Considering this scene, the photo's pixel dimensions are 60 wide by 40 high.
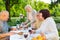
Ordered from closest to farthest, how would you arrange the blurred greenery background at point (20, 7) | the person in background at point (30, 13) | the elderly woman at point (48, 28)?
the elderly woman at point (48, 28) < the person in background at point (30, 13) < the blurred greenery background at point (20, 7)

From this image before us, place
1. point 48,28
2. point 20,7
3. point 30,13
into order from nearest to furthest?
point 48,28
point 30,13
point 20,7

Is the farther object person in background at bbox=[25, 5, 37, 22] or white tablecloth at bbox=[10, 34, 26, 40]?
person in background at bbox=[25, 5, 37, 22]

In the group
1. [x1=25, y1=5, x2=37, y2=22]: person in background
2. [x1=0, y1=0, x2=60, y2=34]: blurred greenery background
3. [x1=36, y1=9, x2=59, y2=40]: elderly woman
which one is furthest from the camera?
[x1=0, y1=0, x2=60, y2=34]: blurred greenery background

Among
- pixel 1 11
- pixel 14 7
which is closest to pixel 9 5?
pixel 14 7

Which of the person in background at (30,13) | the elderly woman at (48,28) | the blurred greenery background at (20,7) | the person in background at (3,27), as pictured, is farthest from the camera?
the blurred greenery background at (20,7)

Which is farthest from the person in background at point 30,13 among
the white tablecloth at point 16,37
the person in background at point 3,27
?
the white tablecloth at point 16,37

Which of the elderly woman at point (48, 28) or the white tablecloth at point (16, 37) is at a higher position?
the elderly woman at point (48, 28)

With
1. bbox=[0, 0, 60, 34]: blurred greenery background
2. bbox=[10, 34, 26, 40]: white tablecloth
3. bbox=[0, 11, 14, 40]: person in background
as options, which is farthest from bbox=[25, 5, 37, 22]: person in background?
bbox=[10, 34, 26, 40]: white tablecloth

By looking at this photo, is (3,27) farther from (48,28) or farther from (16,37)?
(48,28)

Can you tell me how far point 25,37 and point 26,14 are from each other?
2.59 ft

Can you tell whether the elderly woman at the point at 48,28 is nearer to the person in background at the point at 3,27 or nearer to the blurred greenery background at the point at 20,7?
the person in background at the point at 3,27

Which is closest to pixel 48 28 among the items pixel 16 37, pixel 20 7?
pixel 16 37

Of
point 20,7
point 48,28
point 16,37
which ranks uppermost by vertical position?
point 20,7

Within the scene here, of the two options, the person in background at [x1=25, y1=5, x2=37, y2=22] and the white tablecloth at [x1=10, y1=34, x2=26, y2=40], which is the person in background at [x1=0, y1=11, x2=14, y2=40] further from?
the person in background at [x1=25, y1=5, x2=37, y2=22]
